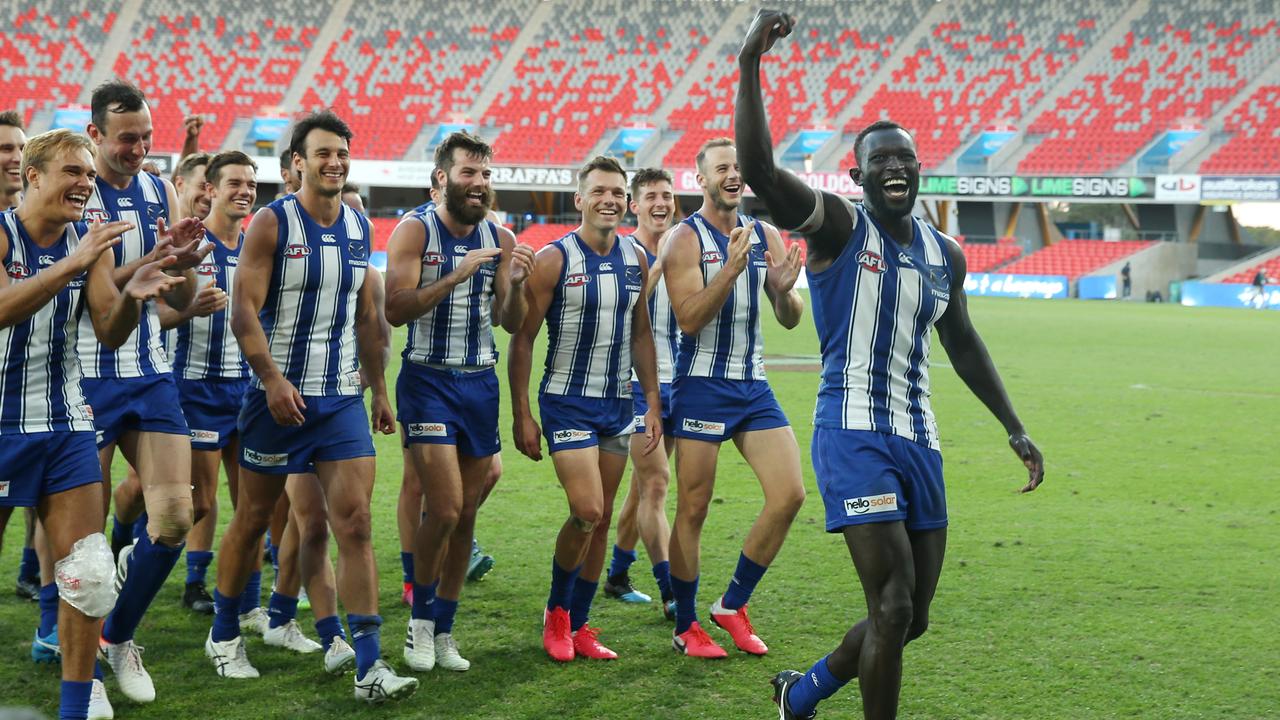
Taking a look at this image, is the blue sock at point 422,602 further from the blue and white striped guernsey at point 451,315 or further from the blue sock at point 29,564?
the blue sock at point 29,564

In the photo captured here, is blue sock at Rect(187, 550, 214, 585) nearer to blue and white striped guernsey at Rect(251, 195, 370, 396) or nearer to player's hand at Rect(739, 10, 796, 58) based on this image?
blue and white striped guernsey at Rect(251, 195, 370, 396)

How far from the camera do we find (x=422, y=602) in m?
5.57

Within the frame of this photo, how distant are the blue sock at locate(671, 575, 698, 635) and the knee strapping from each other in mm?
2518

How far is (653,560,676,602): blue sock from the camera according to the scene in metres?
6.42

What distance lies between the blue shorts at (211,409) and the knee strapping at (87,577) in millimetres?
1971

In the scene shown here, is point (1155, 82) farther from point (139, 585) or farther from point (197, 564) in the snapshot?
point (139, 585)

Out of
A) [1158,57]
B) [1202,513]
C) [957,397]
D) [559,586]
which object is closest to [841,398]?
[559,586]

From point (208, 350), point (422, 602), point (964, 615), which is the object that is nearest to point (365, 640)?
point (422, 602)

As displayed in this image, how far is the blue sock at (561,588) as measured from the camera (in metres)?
5.77

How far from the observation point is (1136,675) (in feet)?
17.4

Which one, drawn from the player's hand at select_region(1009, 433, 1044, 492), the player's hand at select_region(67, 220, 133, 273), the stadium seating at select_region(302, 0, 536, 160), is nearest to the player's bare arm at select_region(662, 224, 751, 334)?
the player's hand at select_region(1009, 433, 1044, 492)

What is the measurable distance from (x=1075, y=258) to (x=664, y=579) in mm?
41868

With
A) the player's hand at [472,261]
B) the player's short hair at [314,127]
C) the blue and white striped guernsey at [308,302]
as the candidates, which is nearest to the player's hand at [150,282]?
the blue and white striped guernsey at [308,302]

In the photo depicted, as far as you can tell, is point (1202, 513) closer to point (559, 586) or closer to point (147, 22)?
point (559, 586)
